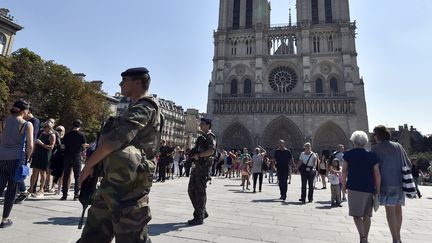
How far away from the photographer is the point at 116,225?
1.97 metres

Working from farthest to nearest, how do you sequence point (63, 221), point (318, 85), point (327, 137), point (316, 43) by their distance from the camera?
point (316, 43)
point (318, 85)
point (327, 137)
point (63, 221)

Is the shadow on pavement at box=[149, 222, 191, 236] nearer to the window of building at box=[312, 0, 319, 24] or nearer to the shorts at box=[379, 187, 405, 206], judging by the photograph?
the shorts at box=[379, 187, 405, 206]

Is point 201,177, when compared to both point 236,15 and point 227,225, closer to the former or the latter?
point 227,225

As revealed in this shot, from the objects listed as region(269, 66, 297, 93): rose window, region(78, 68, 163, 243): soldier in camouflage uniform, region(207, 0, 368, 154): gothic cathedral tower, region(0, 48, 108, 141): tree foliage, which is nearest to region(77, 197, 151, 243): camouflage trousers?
region(78, 68, 163, 243): soldier in camouflage uniform

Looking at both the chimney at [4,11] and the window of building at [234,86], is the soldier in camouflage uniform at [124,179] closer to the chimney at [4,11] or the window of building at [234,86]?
the chimney at [4,11]

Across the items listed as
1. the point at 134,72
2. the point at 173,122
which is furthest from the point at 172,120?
the point at 134,72

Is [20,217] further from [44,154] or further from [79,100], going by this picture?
[79,100]

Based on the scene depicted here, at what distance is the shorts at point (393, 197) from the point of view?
12.7ft

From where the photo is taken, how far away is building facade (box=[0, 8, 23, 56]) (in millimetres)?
25328

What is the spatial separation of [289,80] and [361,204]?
1422 inches

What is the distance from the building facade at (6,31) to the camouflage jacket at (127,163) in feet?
99.0

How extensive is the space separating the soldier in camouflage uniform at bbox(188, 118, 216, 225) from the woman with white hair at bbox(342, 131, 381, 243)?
212 cm

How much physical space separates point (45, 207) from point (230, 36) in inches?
1509

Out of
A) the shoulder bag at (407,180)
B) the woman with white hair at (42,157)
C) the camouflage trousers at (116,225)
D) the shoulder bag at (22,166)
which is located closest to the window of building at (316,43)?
the shoulder bag at (407,180)
